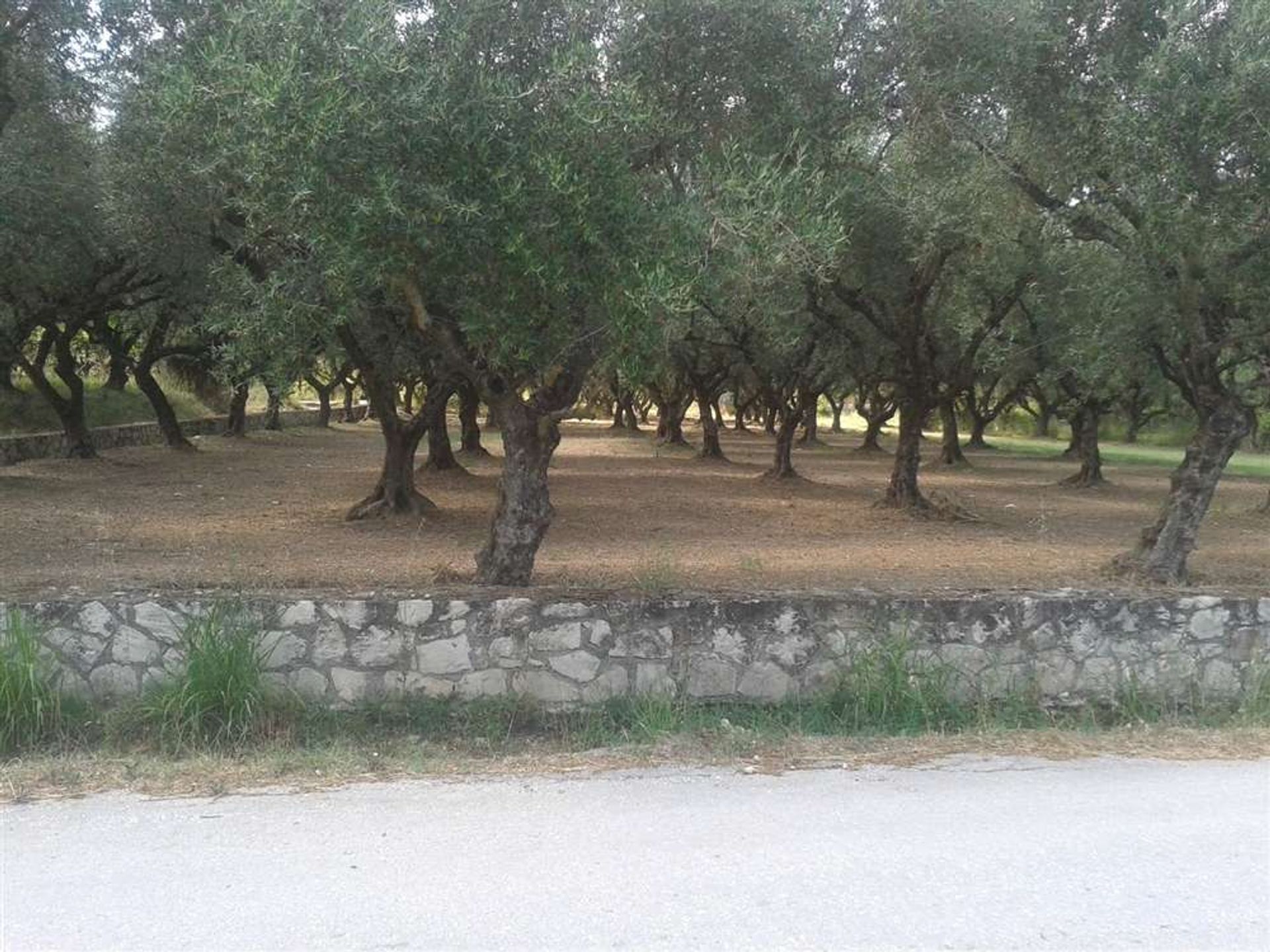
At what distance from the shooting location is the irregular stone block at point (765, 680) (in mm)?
6500

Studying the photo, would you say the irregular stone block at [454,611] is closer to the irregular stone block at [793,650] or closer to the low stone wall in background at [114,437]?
the irregular stone block at [793,650]

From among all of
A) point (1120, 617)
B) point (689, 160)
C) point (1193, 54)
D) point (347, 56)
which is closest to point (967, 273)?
point (1193, 54)

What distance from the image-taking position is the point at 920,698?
6.31 meters

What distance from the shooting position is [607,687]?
6.41 m

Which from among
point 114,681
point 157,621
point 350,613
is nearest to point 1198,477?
point 350,613

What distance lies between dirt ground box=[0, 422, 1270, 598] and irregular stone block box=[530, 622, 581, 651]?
4.10 ft

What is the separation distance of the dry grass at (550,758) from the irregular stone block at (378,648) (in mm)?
572

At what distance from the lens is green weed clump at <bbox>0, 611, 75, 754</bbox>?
567 cm

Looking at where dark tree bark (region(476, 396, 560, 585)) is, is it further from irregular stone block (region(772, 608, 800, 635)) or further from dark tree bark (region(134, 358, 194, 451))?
dark tree bark (region(134, 358, 194, 451))

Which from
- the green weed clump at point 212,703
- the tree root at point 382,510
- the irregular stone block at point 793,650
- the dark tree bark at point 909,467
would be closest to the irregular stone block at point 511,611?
the green weed clump at point 212,703

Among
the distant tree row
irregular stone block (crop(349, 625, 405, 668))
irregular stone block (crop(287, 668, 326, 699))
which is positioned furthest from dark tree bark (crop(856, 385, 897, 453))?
irregular stone block (crop(287, 668, 326, 699))

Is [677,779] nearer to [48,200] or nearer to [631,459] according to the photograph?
[48,200]

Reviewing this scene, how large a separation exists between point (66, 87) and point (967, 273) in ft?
43.3

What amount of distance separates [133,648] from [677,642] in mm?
3316
